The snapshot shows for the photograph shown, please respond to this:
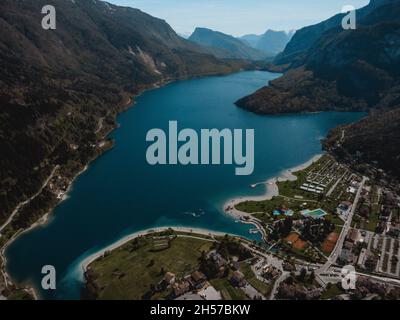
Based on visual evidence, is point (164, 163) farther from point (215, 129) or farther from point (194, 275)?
point (194, 275)

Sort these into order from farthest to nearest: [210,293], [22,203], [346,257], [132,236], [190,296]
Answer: [22,203] < [132,236] < [346,257] < [210,293] < [190,296]

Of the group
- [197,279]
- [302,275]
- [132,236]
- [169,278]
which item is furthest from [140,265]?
[302,275]

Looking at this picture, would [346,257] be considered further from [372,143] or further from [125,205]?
[372,143]

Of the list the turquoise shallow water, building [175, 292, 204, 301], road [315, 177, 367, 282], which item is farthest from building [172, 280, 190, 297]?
road [315, 177, 367, 282]

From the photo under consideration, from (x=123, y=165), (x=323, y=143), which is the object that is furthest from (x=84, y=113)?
(x=323, y=143)

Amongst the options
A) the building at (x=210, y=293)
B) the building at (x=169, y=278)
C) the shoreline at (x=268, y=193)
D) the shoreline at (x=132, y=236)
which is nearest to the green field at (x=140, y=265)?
the building at (x=169, y=278)
